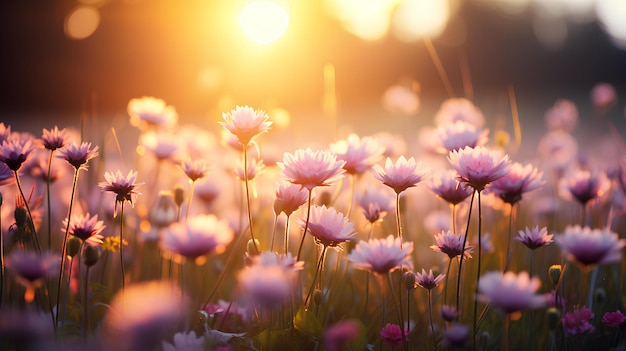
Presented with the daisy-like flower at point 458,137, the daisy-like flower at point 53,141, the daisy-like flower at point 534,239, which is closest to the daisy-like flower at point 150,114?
the daisy-like flower at point 53,141

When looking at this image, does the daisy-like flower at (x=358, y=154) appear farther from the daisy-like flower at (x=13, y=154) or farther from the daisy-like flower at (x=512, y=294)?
the daisy-like flower at (x=13, y=154)

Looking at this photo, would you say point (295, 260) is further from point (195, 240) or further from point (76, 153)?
point (76, 153)

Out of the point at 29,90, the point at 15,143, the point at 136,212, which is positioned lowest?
the point at 136,212

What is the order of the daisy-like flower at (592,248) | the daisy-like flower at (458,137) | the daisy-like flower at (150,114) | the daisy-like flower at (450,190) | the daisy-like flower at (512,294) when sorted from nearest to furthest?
the daisy-like flower at (512,294)
the daisy-like flower at (592,248)
the daisy-like flower at (450,190)
the daisy-like flower at (458,137)
the daisy-like flower at (150,114)

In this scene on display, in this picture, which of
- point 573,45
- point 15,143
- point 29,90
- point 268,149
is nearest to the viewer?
point 15,143

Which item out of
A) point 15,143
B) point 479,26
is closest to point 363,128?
point 15,143

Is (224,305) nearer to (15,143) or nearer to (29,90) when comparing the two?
(15,143)

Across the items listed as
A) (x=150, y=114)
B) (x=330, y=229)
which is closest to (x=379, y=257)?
(x=330, y=229)
